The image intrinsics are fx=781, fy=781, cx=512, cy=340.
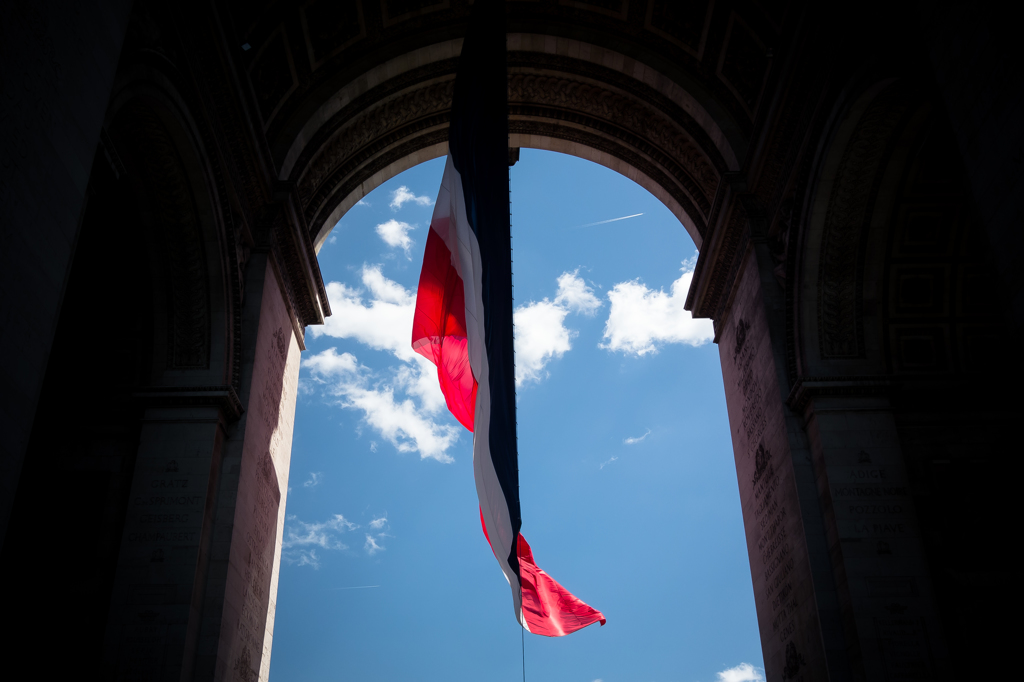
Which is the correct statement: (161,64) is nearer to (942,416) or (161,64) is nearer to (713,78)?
(713,78)

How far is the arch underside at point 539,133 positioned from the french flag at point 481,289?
683cm

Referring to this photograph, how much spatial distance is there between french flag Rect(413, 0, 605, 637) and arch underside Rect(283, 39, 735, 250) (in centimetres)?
683

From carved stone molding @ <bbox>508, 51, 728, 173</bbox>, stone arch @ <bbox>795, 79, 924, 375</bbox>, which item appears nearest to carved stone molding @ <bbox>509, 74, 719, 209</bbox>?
carved stone molding @ <bbox>508, 51, 728, 173</bbox>

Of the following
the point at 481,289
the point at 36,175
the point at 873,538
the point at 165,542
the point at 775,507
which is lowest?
the point at 873,538

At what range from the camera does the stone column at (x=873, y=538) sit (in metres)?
10.6

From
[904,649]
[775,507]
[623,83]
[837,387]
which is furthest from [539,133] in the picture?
[904,649]

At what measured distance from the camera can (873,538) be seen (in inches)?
449

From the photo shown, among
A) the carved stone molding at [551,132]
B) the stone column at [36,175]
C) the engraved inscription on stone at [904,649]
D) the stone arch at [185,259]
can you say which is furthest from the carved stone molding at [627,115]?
the stone column at [36,175]

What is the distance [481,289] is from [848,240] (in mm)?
7286

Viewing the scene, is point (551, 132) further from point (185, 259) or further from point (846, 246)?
point (185, 259)

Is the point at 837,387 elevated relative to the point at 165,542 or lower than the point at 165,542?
elevated

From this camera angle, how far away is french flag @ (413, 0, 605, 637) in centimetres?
890

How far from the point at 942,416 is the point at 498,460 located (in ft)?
27.7

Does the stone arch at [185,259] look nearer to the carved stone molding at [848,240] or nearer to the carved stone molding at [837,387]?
the carved stone molding at [837,387]
